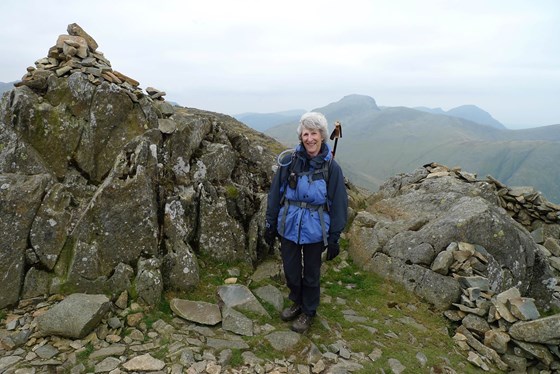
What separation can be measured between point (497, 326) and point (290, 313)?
6165mm

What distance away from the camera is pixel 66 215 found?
10.1 meters

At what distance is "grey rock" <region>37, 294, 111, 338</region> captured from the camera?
816cm

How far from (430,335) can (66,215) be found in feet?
36.0

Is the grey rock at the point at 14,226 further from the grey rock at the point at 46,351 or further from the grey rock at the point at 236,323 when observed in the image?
the grey rock at the point at 236,323

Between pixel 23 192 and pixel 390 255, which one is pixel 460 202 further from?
pixel 23 192

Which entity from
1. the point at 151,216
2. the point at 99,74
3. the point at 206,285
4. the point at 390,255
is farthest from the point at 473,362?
the point at 99,74

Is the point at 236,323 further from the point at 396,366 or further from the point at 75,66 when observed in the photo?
the point at 75,66

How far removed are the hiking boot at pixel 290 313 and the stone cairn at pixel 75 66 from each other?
29.3 feet

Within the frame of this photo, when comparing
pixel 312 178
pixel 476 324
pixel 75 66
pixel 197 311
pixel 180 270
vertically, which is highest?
pixel 75 66

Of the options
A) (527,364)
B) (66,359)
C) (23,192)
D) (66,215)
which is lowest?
(527,364)

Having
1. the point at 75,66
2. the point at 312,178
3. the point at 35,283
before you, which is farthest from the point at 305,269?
the point at 75,66

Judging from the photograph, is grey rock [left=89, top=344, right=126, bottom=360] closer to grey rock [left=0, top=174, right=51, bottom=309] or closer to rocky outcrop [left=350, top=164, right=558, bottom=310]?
grey rock [left=0, top=174, right=51, bottom=309]

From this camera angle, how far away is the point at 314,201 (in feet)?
28.3

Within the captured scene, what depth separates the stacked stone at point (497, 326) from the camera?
31.1 ft
